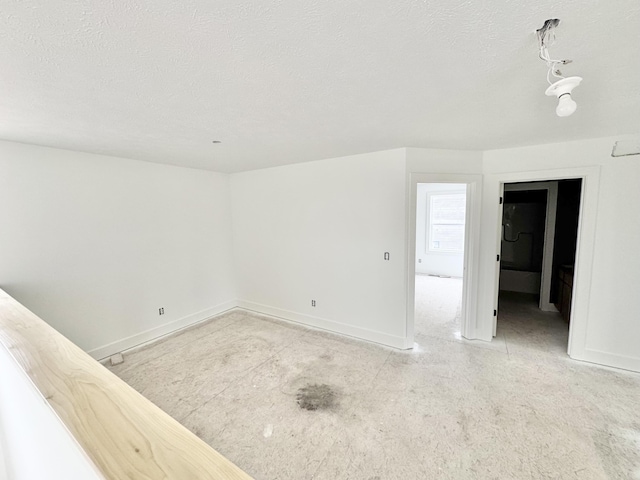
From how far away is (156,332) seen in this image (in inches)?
141

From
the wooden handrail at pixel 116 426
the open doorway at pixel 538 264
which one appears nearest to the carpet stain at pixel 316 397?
the wooden handrail at pixel 116 426

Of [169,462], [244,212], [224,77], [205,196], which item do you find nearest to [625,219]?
[224,77]

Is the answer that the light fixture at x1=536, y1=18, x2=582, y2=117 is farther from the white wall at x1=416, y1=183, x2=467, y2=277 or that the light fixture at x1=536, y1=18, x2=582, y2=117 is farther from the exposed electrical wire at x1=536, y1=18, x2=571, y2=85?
the white wall at x1=416, y1=183, x2=467, y2=277

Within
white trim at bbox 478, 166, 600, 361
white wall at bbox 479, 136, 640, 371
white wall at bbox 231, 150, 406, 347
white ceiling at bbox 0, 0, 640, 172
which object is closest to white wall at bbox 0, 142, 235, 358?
white ceiling at bbox 0, 0, 640, 172

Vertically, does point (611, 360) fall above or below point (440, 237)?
below

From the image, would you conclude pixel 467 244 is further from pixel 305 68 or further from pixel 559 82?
pixel 305 68

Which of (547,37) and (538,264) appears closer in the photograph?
(547,37)

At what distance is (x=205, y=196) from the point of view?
418cm

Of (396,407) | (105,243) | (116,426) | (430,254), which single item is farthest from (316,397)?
(430,254)

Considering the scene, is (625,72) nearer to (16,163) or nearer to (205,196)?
(205,196)

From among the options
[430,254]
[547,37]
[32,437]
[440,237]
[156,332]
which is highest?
[547,37]

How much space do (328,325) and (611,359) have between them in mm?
3043

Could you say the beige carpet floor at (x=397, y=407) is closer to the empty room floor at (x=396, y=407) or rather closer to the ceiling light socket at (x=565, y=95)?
the empty room floor at (x=396, y=407)

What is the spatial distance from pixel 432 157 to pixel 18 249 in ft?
14.2
